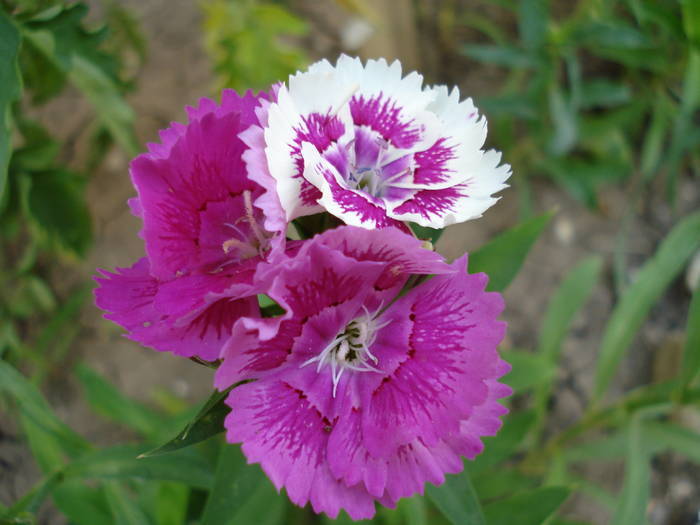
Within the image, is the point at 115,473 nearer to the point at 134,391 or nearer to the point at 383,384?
the point at 383,384

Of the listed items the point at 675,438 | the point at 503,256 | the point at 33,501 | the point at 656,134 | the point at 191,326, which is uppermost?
the point at 191,326

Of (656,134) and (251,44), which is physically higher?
(251,44)

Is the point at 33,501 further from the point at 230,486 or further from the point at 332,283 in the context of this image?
the point at 332,283

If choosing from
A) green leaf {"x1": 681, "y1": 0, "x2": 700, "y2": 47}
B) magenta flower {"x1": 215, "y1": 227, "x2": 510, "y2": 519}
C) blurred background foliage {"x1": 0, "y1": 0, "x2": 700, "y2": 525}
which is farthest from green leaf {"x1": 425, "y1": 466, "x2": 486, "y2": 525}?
green leaf {"x1": 681, "y1": 0, "x2": 700, "y2": 47}

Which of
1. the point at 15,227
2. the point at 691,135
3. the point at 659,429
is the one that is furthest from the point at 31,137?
the point at 691,135

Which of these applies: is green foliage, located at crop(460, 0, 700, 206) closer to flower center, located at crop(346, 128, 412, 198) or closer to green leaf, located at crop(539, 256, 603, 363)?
green leaf, located at crop(539, 256, 603, 363)

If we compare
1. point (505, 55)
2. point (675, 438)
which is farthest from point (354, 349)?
point (505, 55)

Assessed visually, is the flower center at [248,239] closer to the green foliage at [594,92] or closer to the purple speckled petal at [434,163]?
the purple speckled petal at [434,163]

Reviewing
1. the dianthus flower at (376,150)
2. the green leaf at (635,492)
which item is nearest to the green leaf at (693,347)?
the green leaf at (635,492)

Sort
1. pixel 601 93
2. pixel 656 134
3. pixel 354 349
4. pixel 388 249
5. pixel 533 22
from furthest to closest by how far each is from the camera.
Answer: pixel 656 134
pixel 601 93
pixel 533 22
pixel 354 349
pixel 388 249
